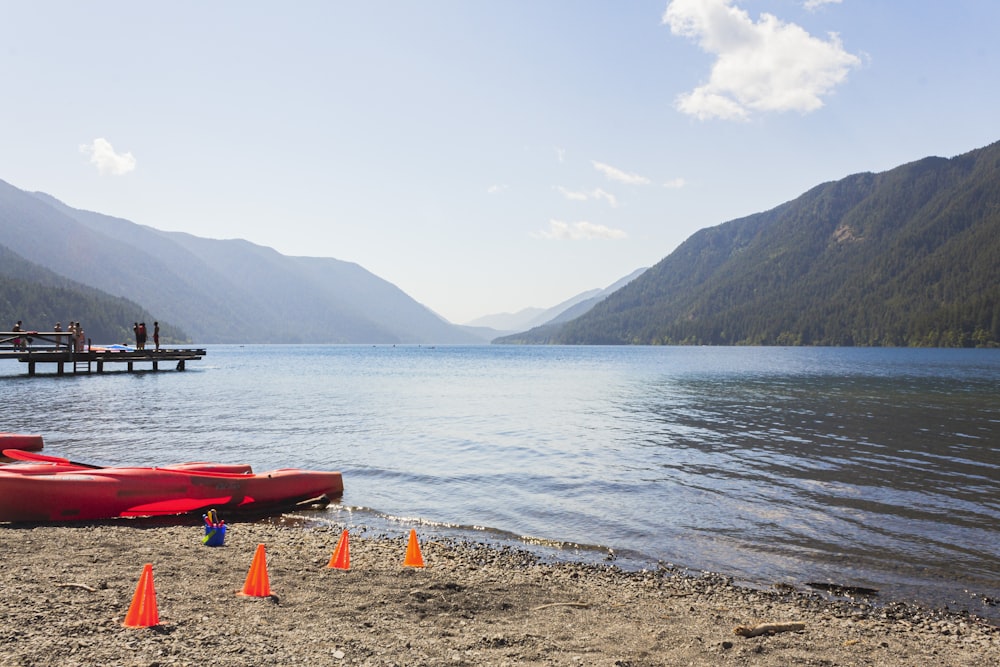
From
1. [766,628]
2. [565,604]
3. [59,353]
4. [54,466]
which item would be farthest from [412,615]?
[59,353]

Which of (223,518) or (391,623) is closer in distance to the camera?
(391,623)

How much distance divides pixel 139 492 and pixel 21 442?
950 cm

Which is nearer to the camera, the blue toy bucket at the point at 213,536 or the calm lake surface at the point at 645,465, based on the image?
the blue toy bucket at the point at 213,536

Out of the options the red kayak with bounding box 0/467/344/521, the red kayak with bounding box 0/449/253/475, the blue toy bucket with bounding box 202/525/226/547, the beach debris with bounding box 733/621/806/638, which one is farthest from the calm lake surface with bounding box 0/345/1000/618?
the blue toy bucket with bounding box 202/525/226/547

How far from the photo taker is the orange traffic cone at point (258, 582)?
26.6ft

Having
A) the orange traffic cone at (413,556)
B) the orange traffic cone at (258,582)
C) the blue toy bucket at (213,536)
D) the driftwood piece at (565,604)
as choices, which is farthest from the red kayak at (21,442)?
the driftwood piece at (565,604)

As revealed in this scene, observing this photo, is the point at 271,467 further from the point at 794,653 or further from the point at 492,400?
the point at 492,400

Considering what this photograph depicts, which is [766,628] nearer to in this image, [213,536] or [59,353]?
[213,536]

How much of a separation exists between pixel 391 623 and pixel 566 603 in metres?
2.58

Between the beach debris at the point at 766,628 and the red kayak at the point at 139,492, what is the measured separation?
35.2 ft

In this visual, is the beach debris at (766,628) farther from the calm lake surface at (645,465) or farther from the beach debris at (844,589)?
the calm lake surface at (645,465)

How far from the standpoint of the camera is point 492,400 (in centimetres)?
4519

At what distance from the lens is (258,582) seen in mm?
8227

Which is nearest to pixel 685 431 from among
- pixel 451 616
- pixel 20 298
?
pixel 451 616
